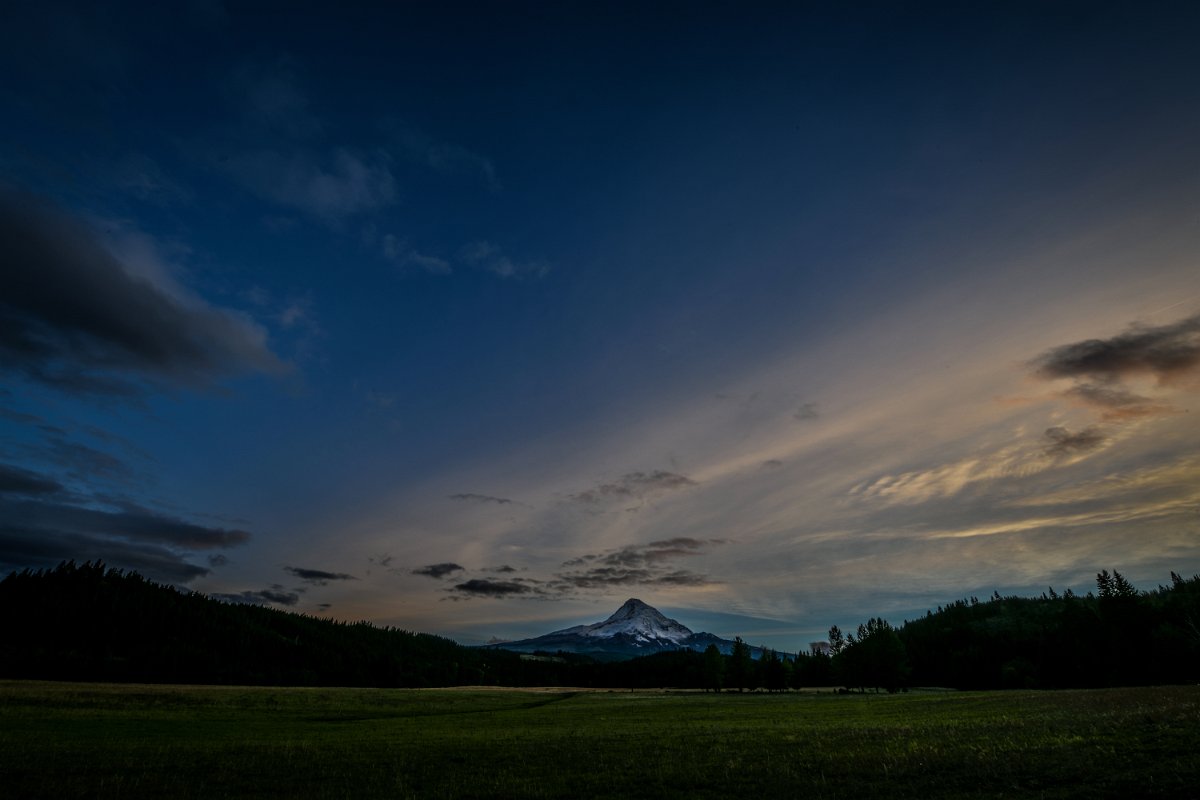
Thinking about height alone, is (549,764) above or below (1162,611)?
below

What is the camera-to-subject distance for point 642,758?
27.9 meters

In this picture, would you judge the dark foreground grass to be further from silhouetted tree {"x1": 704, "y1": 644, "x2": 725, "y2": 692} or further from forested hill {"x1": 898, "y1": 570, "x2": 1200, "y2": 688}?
silhouetted tree {"x1": 704, "y1": 644, "x2": 725, "y2": 692}

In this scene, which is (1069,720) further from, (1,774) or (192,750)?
(1,774)

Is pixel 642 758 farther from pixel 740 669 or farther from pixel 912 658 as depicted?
pixel 912 658

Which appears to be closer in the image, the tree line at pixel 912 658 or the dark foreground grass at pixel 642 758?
the dark foreground grass at pixel 642 758

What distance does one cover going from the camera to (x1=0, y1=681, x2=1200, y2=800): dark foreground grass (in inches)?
758

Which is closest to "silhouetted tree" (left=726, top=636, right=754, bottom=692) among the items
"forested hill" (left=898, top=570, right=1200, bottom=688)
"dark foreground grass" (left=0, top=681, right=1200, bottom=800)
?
"forested hill" (left=898, top=570, right=1200, bottom=688)

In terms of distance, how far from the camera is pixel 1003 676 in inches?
4919

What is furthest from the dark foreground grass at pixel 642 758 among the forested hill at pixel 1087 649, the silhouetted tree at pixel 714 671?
the silhouetted tree at pixel 714 671

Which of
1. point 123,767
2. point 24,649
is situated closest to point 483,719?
point 123,767

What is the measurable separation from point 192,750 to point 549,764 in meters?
22.6

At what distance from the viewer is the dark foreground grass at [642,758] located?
19.2 metres

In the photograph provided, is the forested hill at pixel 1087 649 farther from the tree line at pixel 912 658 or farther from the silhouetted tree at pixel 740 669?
the silhouetted tree at pixel 740 669

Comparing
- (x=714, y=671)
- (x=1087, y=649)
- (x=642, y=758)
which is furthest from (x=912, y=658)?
(x=642, y=758)
